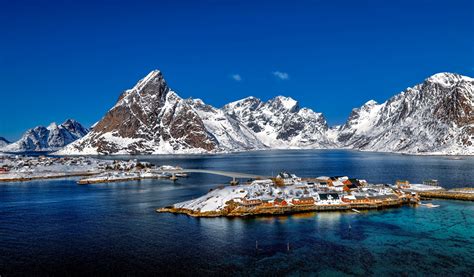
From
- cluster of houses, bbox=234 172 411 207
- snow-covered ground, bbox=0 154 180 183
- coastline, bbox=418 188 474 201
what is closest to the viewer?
cluster of houses, bbox=234 172 411 207

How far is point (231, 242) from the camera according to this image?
60125 mm

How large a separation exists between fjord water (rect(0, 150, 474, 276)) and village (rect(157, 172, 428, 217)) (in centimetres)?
417

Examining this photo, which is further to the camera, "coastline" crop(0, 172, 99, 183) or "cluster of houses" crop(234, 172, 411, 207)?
"coastline" crop(0, 172, 99, 183)

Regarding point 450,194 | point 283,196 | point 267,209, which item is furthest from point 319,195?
point 450,194

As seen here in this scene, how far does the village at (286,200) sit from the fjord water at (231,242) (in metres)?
4.17

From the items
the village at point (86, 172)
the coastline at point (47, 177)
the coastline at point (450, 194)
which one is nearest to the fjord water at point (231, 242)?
the coastline at point (450, 194)

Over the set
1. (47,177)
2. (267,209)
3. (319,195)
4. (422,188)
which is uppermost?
(47,177)

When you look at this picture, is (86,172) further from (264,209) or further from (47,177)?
(264,209)

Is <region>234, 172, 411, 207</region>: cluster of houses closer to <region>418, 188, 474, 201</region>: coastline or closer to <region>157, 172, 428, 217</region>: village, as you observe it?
<region>157, 172, 428, 217</region>: village

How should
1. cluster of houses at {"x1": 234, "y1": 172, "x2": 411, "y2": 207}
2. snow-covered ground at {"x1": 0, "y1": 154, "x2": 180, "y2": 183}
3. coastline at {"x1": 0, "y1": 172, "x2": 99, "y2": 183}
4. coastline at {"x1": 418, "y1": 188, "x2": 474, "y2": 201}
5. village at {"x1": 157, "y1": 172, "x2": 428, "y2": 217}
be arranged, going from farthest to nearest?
snow-covered ground at {"x1": 0, "y1": 154, "x2": 180, "y2": 183} → coastline at {"x1": 0, "y1": 172, "x2": 99, "y2": 183} → coastline at {"x1": 418, "y1": 188, "x2": 474, "y2": 201} → cluster of houses at {"x1": 234, "y1": 172, "x2": 411, "y2": 207} → village at {"x1": 157, "y1": 172, "x2": 428, "y2": 217}

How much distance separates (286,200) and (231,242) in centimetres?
2911

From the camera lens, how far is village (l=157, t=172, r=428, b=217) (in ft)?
269

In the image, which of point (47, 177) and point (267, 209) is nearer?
point (267, 209)

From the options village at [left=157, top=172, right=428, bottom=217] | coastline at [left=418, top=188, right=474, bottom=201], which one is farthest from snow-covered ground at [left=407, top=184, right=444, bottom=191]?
village at [left=157, top=172, right=428, bottom=217]
